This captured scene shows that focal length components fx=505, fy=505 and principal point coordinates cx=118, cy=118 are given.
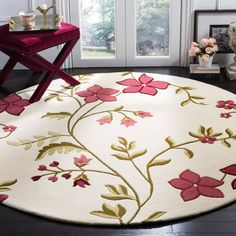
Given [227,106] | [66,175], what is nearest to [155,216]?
A: [66,175]

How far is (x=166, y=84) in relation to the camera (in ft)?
12.2

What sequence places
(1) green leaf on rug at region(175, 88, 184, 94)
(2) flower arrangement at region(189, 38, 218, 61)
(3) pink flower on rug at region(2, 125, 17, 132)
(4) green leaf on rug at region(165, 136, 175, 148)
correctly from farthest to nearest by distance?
(2) flower arrangement at region(189, 38, 218, 61) < (1) green leaf on rug at region(175, 88, 184, 94) < (3) pink flower on rug at region(2, 125, 17, 132) < (4) green leaf on rug at region(165, 136, 175, 148)

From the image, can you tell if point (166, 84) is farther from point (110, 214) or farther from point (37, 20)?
point (110, 214)

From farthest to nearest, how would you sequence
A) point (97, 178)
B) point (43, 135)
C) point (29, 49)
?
point (29, 49), point (43, 135), point (97, 178)

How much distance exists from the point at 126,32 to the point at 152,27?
0.22 metres

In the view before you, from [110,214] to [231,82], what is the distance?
76.8 inches

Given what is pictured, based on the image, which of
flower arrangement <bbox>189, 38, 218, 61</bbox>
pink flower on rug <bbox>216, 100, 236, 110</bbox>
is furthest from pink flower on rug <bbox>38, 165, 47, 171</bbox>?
flower arrangement <bbox>189, 38, 218, 61</bbox>

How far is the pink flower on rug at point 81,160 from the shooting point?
8.57ft

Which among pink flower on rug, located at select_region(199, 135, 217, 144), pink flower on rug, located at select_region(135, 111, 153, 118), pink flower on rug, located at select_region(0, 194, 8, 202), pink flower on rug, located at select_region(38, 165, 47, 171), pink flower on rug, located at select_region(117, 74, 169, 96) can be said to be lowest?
pink flower on rug, located at select_region(0, 194, 8, 202)

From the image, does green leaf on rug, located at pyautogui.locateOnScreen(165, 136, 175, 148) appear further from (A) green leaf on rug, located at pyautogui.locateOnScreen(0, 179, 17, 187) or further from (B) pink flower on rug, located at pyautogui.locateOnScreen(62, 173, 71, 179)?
(A) green leaf on rug, located at pyautogui.locateOnScreen(0, 179, 17, 187)

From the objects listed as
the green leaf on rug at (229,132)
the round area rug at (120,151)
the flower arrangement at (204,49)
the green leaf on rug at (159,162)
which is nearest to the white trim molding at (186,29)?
the flower arrangement at (204,49)

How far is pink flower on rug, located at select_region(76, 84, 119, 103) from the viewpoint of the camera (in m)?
3.47

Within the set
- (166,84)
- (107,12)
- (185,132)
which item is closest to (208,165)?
(185,132)

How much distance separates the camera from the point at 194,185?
7.84 feet
